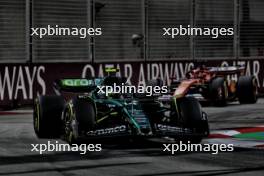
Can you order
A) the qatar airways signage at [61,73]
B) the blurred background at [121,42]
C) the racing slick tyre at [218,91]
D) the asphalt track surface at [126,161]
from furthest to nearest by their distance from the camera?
the blurred background at [121,42] < the qatar airways signage at [61,73] < the racing slick tyre at [218,91] < the asphalt track surface at [126,161]

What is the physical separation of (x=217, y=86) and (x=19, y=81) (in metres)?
5.32

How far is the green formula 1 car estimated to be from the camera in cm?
992

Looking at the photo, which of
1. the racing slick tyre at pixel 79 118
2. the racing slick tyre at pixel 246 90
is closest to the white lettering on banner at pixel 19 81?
the racing slick tyre at pixel 246 90

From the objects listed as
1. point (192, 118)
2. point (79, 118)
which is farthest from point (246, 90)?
point (79, 118)

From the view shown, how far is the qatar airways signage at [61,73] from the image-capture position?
1897cm

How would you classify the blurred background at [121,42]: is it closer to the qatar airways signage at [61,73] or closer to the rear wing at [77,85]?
the qatar airways signage at [61,73]

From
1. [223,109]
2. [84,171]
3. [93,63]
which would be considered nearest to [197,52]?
[93,63]

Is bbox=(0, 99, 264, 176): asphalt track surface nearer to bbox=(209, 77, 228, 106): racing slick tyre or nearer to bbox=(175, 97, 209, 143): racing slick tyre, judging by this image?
bbox=(175, 97, 209, 143): racing slick tyre

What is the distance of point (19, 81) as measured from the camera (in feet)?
62.5

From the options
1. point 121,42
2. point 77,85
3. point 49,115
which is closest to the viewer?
point 49,115

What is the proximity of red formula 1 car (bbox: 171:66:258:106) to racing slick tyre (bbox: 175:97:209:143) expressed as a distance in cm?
773

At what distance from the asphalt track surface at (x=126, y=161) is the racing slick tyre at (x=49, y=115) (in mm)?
211

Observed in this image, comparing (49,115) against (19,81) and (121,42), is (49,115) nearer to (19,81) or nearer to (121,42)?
(19,81)

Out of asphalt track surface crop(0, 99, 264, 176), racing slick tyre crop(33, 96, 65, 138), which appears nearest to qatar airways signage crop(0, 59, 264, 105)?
racing slick tyre crop(33, 96, 65, 138)
